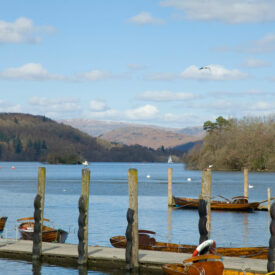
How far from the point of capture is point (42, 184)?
25922 mm

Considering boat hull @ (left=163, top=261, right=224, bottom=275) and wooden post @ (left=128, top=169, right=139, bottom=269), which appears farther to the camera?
wooden post @ (left=128, top=169, right=139, bottom=269)

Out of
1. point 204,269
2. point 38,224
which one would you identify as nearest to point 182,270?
point 204,269

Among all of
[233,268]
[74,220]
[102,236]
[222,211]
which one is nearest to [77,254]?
[233,268]

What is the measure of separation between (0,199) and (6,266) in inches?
1652

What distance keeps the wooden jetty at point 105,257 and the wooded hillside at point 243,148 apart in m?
95.8

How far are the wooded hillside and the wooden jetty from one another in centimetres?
9578

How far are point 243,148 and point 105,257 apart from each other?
99840 millimetres

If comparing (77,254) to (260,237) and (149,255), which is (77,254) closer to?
(149,255)

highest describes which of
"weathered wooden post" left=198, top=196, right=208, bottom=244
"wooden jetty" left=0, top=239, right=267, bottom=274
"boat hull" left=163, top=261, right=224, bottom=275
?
"weathered wooden post" left=198, top=196, right=208, bottom=244

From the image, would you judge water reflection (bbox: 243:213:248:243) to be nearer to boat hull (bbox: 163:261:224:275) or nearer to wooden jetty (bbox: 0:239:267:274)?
wooden jetty (bbox: 0:239:267:274)

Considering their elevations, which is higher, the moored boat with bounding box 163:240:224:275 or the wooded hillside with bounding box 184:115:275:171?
the wooded hillside with bounding box 184:115:275:171

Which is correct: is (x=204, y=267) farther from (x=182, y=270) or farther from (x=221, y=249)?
(x=221, y=249)

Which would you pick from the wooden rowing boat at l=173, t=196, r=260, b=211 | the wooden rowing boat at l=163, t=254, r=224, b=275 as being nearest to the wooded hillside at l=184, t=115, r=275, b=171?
the wooden rowing boat at l=173, t=196, r=260, b=211

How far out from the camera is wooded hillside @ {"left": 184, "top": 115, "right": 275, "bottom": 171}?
118938mm
